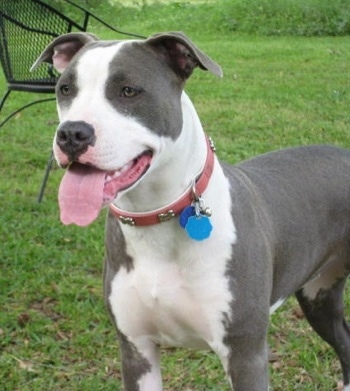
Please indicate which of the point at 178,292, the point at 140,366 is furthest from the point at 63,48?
the point at 140,366

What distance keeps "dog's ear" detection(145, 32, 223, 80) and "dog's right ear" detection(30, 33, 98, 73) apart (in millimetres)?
326

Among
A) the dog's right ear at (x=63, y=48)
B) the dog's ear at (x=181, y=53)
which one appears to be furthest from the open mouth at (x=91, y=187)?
the dog's right ear at (x=63, y=48)

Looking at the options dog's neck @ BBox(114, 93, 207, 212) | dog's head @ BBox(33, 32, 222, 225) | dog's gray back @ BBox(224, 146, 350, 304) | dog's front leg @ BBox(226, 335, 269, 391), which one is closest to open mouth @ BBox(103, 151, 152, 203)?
dog's head @ BBox(33, 32, 222, 225)

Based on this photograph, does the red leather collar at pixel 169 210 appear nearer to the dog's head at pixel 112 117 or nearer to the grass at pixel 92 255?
the dog's head at pixel 112 117

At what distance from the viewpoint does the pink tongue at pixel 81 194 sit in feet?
9.19

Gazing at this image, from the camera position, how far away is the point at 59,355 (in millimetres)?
4441

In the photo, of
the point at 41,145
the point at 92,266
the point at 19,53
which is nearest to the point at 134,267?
the point at 92,266

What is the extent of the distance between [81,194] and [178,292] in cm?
59

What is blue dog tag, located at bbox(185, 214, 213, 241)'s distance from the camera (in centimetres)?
307

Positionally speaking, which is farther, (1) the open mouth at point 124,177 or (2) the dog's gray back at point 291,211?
(2) the dog's gray back at point 291,211

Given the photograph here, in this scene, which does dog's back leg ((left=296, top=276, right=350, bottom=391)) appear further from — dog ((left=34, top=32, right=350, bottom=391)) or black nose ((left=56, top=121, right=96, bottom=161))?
black nose ((left=56, top=121, right=96, bottom=161))

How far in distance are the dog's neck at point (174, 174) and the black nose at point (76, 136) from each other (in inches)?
13.3

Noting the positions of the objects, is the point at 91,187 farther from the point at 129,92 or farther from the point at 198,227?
the point at 198,227

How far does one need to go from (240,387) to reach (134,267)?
1.93 feet
